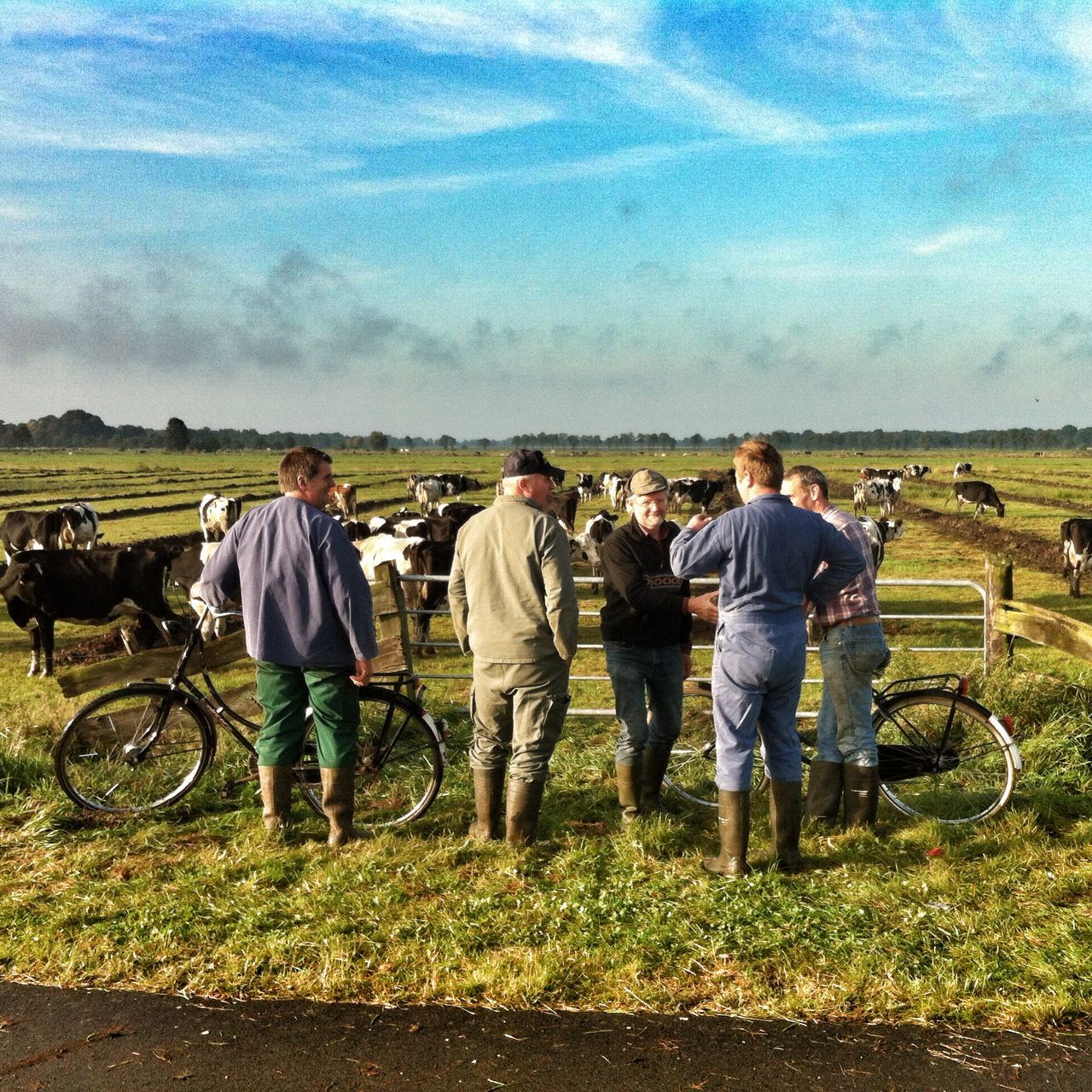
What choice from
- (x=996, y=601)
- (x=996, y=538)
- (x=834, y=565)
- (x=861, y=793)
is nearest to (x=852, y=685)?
(x=861, y=793)

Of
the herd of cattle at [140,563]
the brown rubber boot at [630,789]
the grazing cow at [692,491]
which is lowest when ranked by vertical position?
the brown rubber boot at [630,789]

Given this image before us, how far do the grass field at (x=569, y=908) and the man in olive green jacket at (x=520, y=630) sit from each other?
525 millimetres

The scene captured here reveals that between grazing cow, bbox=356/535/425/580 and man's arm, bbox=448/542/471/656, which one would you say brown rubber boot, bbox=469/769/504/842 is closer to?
man's arm, bbox=448/542/471/656

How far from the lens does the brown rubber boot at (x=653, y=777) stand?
6168 millimetres

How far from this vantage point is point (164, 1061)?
3732mm

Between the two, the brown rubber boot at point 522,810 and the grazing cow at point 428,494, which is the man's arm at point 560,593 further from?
the grazing cow at point 428,494

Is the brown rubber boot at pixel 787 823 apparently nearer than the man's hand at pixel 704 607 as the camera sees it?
Yes

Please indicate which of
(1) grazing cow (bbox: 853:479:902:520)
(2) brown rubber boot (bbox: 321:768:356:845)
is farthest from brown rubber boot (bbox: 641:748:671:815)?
(1) grazing cow (bbox: 853:479:902:520)

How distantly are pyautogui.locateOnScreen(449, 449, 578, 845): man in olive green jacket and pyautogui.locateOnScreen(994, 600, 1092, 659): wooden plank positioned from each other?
3820 millimetres

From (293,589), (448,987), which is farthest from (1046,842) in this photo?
(293,589)

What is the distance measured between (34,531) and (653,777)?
22618 millimetres

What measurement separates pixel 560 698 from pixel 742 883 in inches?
55.1

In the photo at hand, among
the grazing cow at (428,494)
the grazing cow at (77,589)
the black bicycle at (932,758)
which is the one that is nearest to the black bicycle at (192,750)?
the black bicycle at (932,758)

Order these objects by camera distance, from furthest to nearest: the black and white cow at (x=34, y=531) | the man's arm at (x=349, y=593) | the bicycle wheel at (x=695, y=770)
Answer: the black and white cow at (x=34, y=531)
the bicycle wheel at (x=695, y=770)
the man's arm at (x=349, y=593)
